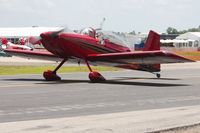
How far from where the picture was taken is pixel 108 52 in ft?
80.6

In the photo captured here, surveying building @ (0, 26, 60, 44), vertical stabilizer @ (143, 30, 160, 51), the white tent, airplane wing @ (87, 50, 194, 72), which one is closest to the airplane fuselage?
airplane wing @ (87, 50, 194, 72)

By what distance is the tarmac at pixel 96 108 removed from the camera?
10414 mm

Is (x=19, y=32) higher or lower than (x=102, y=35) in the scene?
lower

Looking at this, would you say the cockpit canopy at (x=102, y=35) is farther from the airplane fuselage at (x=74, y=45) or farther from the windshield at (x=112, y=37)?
the airplane fuselage at (x=74, y=45)

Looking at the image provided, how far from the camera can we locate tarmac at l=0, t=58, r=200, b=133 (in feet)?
34.2

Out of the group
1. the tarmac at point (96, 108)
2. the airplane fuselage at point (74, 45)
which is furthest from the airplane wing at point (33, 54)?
the tarmac at point (96, 108)

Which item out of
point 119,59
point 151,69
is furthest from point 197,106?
point 151,69

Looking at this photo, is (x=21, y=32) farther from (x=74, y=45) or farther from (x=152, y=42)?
(x=74, y=45)

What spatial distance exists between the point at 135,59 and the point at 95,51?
75.0 inches

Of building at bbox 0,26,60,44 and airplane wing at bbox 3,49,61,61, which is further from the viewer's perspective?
building at bbox 0,26,60,44

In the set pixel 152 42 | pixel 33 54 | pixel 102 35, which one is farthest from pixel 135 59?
pixel 33 54

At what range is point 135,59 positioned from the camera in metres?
23.5

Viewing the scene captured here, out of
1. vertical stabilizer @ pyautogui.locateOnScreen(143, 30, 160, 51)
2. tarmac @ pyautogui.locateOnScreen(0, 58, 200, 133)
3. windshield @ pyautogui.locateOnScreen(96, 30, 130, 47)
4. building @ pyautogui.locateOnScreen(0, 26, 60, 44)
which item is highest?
windshield @ pyautogui.locateOnScreen(96, 30, 130, 47)

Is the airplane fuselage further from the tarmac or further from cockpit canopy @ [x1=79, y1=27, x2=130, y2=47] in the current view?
the tarmac
